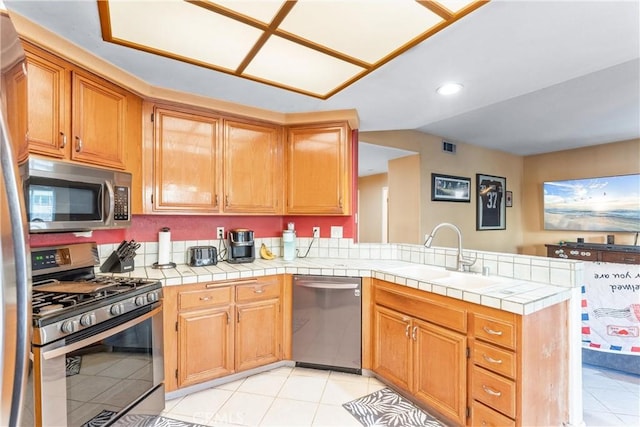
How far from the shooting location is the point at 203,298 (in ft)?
6.81

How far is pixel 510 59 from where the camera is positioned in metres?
1.75

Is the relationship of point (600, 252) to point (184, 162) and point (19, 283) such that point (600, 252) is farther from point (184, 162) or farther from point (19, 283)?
point (19, 283)

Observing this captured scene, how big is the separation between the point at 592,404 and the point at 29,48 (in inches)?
159

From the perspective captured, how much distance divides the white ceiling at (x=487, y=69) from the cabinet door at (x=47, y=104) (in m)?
0.19

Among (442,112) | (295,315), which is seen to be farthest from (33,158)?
(442,112)

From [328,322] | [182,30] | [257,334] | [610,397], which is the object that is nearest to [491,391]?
[328,322]

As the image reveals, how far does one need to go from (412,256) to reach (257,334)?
1.50 m

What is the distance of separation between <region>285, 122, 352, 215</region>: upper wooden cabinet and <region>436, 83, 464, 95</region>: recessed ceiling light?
0.85 m

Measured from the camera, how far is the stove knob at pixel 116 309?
148cm

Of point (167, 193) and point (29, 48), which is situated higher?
point (29, 48)

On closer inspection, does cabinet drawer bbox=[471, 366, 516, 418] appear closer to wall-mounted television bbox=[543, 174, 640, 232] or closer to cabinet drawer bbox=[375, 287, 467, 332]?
cabinet drawer bbox=[375, 287, 467, 332]

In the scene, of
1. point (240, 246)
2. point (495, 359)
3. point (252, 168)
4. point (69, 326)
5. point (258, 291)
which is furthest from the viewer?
point (252, 168)

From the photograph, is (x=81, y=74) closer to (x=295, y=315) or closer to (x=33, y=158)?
(x=33, y=158)

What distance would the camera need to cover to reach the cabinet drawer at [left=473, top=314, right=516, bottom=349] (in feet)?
4.76
